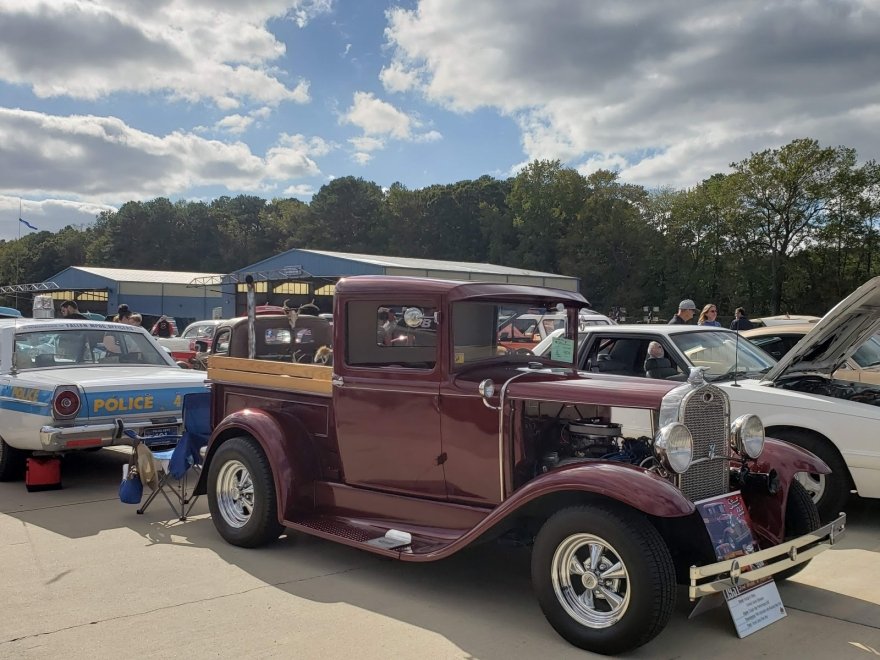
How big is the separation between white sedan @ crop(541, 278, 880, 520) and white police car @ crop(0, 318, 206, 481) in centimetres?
385

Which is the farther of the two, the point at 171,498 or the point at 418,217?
the point at 418,217

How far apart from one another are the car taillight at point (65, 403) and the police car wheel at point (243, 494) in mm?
1875

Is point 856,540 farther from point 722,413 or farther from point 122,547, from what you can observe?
point 122,547

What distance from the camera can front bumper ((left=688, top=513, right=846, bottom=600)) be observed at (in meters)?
3.29

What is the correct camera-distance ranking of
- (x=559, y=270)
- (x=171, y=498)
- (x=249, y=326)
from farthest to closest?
(x=559, y=270) → (x=171, y=498) → (x=249, y=326)

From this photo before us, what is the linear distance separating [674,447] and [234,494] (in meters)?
3.30

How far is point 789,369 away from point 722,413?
2585 millimetres

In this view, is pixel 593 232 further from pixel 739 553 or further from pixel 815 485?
pixel 739 553

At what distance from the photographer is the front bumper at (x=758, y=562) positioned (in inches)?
129

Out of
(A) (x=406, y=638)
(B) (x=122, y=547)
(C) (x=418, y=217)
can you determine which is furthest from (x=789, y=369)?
(C) (x=418, y=217)

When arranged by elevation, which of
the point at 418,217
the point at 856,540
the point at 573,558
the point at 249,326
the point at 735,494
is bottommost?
the point at 856,540

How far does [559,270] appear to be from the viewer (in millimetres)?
57844

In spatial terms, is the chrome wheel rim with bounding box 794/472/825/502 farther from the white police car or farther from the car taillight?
the car taillight

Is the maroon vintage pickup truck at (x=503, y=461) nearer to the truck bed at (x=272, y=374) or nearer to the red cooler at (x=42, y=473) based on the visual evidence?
the truck bed at (x=272, y=374)
